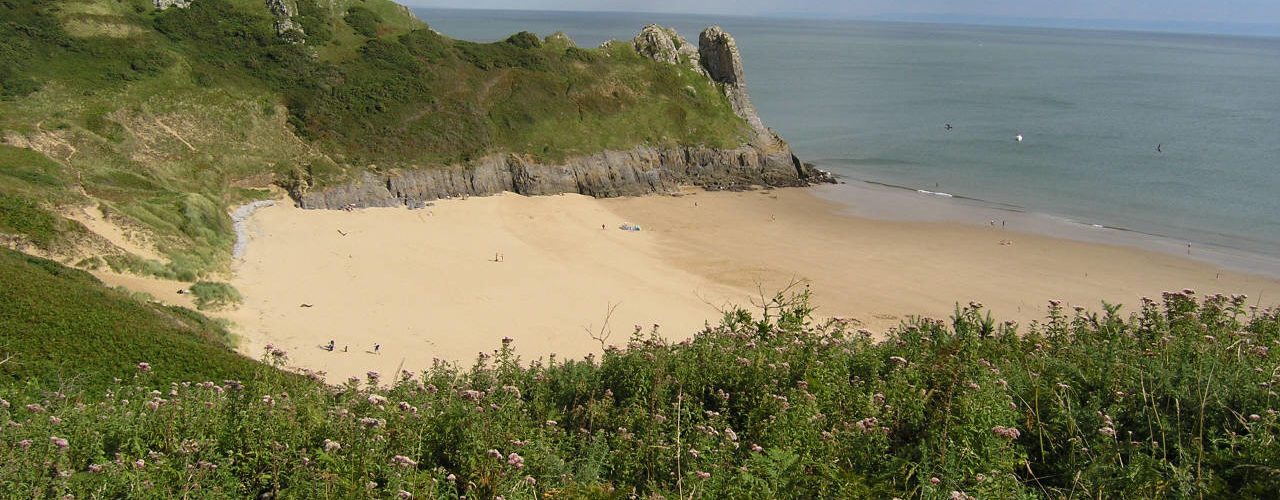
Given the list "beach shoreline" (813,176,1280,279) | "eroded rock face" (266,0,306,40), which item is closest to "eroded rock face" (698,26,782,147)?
"beach shoreline" (813,176,1280,279)

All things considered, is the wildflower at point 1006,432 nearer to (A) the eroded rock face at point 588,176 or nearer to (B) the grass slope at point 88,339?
(B) the grass slope at point 88,339

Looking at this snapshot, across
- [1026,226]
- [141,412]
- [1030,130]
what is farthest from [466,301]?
[1030,130]

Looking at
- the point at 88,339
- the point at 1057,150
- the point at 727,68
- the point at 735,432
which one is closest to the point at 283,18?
the point at 727,68

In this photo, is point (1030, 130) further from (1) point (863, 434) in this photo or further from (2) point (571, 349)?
(1) point (863, 434)

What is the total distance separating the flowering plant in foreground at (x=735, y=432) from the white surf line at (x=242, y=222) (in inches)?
974

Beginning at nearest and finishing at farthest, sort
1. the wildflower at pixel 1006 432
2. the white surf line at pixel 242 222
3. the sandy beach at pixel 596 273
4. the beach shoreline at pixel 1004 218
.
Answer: the wildflower at pixel 1006 432 < the sandy beach at pixel 596 273 < the white surf line at pixel 242 222 < the beach shoreline at pixel 1004 218

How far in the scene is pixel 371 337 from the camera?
26.5 metres

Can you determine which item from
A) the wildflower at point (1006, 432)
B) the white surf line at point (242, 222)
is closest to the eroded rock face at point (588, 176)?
the white surf line at point (242, 222)

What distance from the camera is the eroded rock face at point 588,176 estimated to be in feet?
152

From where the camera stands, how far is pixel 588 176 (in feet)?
176

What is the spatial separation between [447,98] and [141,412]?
158ft

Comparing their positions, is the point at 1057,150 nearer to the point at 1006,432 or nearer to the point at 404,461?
the point at 1006,432

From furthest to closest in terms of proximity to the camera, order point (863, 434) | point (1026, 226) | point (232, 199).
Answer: point (1026, 226)
point (232, 199)
point (863, 434)

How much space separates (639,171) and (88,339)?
1573 inches
